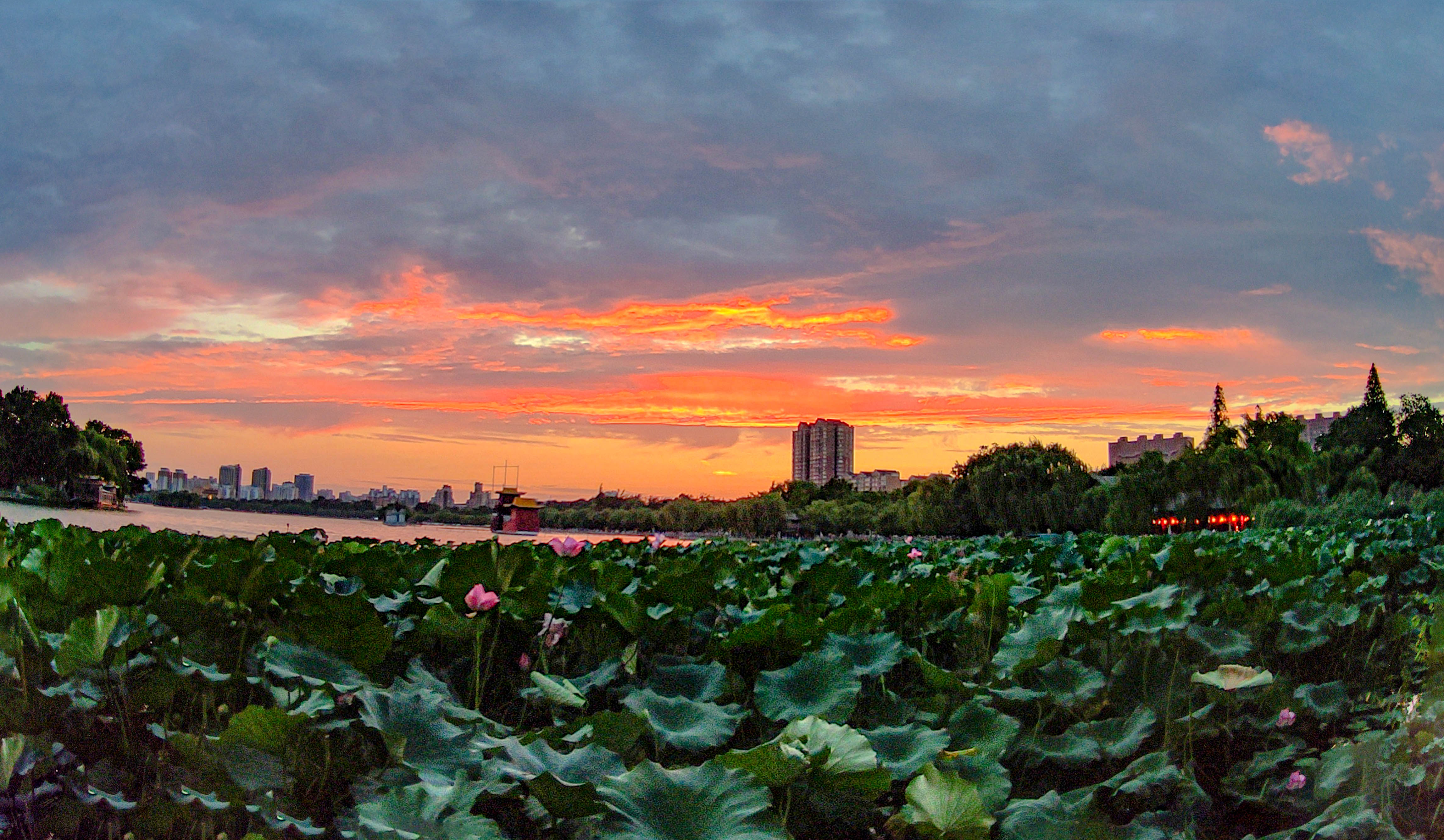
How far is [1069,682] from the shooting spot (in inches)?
94.5

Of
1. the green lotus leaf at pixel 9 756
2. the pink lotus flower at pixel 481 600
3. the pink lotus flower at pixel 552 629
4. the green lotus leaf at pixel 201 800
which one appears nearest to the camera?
the green lotus leaf at pixel 201 800

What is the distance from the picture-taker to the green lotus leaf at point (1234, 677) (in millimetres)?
2145

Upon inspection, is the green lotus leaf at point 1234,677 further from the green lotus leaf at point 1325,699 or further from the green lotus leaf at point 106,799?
the green lotus leaf at point 106,799

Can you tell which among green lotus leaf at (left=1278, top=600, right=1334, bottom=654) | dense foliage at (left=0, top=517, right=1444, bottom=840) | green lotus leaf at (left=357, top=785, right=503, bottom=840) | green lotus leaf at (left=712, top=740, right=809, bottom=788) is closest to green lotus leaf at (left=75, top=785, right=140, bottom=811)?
dense foliage at (left=0, top=517, right=1444, bottom=840)

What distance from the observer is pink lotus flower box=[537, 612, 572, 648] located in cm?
233

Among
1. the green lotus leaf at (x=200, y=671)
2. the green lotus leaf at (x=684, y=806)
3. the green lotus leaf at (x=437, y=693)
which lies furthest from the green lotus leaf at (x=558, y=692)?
the green lotus leaf at (x=200, y=671)

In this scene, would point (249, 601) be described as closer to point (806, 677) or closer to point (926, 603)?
point (806, 677)

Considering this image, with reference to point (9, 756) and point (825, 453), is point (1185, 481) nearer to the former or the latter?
point (9, 756)

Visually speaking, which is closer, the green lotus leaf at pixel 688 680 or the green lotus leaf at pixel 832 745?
the green lotus leaf at pixel 832 745

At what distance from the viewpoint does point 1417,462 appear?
166ft

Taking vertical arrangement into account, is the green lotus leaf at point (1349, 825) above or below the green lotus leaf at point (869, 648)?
below

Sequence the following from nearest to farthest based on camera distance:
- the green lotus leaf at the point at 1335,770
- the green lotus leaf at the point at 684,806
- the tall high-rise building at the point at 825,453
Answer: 1. the green lotus leaf at the point at 684,806
2. the green lotus leaf at the point at 1335,770
3. the tall high-rise building at the point at 825,453

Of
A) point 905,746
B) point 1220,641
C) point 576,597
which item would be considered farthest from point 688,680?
point 1220,641

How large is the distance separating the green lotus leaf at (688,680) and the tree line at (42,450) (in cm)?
4026
